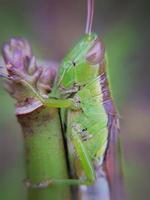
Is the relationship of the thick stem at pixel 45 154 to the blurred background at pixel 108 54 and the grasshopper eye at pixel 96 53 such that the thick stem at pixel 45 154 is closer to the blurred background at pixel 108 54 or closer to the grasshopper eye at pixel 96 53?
the blurred background at pixel 108 54

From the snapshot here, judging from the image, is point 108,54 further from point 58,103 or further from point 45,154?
point 45,154

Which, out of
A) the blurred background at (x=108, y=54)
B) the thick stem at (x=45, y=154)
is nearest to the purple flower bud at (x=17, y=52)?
the blurred background at (x=108, y=54)

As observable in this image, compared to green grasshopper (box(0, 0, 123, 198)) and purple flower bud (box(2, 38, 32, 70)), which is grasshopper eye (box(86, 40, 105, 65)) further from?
purple flower bud (box(2, 38, 32, 70))

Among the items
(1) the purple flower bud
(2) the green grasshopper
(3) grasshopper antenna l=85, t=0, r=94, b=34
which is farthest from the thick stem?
(3) grasshopper antenna l=85, t=0, r=94, b=34

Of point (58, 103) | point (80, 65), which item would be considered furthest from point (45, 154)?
point (80, 65)

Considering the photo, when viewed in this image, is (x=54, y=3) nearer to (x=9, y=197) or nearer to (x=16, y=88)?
(x=16, y=88)

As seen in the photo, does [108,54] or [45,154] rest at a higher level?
[108,54]

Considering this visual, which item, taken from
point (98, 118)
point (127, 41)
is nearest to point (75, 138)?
point (98, 118)
